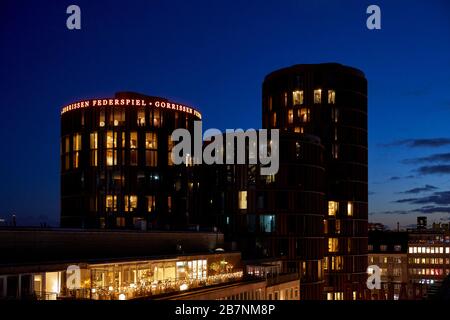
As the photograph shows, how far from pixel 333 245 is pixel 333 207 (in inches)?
291

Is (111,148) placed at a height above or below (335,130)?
below

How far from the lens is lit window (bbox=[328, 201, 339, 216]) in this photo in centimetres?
12938

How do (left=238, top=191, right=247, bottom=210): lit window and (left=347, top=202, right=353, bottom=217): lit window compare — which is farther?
(left=347, top=202, right=353, bottom=217): lit window

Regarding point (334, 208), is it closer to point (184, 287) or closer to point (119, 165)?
point (119, 165)

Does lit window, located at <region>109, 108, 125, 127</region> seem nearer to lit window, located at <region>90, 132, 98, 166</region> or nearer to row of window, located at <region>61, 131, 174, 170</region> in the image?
row of window, located at <region>61, 131, 174, 170</region>

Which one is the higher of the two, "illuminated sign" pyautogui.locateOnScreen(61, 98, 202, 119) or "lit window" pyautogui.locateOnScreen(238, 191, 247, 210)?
"illuminated sign" pyautogui.locateOnScreen(61, 98, 202, 119)

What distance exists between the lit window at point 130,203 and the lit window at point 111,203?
1.96m

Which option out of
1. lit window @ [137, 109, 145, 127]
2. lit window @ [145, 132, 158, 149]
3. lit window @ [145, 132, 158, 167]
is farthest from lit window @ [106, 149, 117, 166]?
lit window @ [137, 109, 145, 127]

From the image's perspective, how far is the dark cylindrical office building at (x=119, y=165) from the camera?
11906 centimetres

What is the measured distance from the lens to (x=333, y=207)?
13000 centimetres

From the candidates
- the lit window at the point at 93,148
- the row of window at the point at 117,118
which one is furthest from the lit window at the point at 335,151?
the lit window at the point at 93,148

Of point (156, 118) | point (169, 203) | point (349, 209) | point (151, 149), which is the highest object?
point (156, 118)

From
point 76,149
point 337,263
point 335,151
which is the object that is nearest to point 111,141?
point 76,149

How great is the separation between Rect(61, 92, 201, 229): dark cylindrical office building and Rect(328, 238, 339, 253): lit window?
27.9 m
